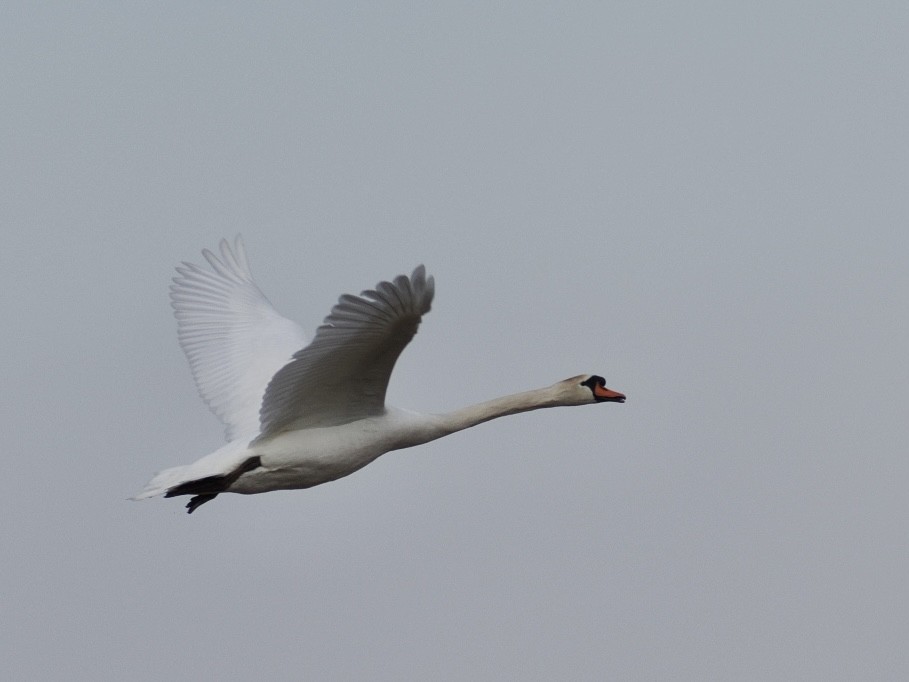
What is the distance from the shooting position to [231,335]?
1872 centimetres

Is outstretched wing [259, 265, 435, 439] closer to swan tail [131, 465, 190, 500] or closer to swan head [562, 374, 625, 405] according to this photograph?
swan tail [131, 465, 190, 500]

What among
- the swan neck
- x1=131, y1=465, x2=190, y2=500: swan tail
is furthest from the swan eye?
x1=131, y1=465, x2=190, y2=500: swan tail

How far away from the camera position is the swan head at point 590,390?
17203 millimetres

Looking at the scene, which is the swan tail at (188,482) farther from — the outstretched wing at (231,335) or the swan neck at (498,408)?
the swan neck at (498,408)

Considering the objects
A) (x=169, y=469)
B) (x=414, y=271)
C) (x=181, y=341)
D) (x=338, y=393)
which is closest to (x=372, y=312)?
(x=414, y=271)

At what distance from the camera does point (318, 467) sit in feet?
51.4

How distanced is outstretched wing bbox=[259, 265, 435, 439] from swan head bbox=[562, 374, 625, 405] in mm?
2487

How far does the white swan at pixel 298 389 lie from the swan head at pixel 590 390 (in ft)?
0.03

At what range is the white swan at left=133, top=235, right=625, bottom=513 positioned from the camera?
13734 millimetres

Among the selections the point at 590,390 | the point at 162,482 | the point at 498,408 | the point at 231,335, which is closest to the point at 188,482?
the point at 162,482

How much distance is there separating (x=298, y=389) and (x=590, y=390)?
353cm

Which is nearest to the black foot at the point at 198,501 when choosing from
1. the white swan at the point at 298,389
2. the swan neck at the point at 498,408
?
the white swan at the point at 298,389

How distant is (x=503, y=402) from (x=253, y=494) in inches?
104

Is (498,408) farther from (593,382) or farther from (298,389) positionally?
(298,389)
